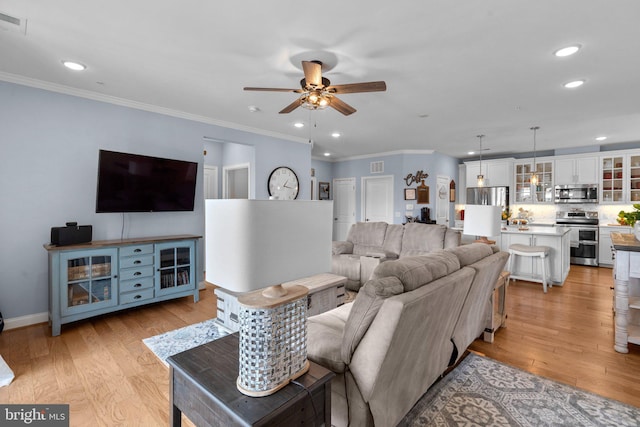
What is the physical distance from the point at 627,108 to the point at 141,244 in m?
6.36

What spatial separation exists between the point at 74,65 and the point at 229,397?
10.9 ft

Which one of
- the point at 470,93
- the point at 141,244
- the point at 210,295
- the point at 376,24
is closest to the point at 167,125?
the point at 141,244

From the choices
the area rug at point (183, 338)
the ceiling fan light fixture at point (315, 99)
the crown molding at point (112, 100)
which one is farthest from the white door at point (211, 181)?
the ceiling fan light fixture at point (315, 99)

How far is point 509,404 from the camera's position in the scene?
1.96 m

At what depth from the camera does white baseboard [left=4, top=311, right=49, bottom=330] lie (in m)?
3.14

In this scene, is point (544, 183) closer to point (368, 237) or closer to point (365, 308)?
point (368, 237)

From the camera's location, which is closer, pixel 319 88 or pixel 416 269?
pixel 416 269

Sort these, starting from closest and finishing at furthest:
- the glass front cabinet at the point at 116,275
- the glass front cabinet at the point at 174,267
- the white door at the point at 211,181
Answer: the glass front cabinet at the point at 116,275
the glass front cabinet at the point at 174,267
the white door at the point at 211,181

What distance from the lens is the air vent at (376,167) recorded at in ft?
25.0

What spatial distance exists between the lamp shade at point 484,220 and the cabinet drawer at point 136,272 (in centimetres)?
376

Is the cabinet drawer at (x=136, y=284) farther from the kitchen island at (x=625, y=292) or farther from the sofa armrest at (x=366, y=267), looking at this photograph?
the kitchen island at (x=625, y=292)

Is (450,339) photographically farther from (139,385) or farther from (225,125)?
(225,125)

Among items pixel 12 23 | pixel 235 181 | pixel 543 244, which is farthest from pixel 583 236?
pixel 12 23

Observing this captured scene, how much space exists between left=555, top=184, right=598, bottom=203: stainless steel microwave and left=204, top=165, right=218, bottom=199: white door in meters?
7.55
